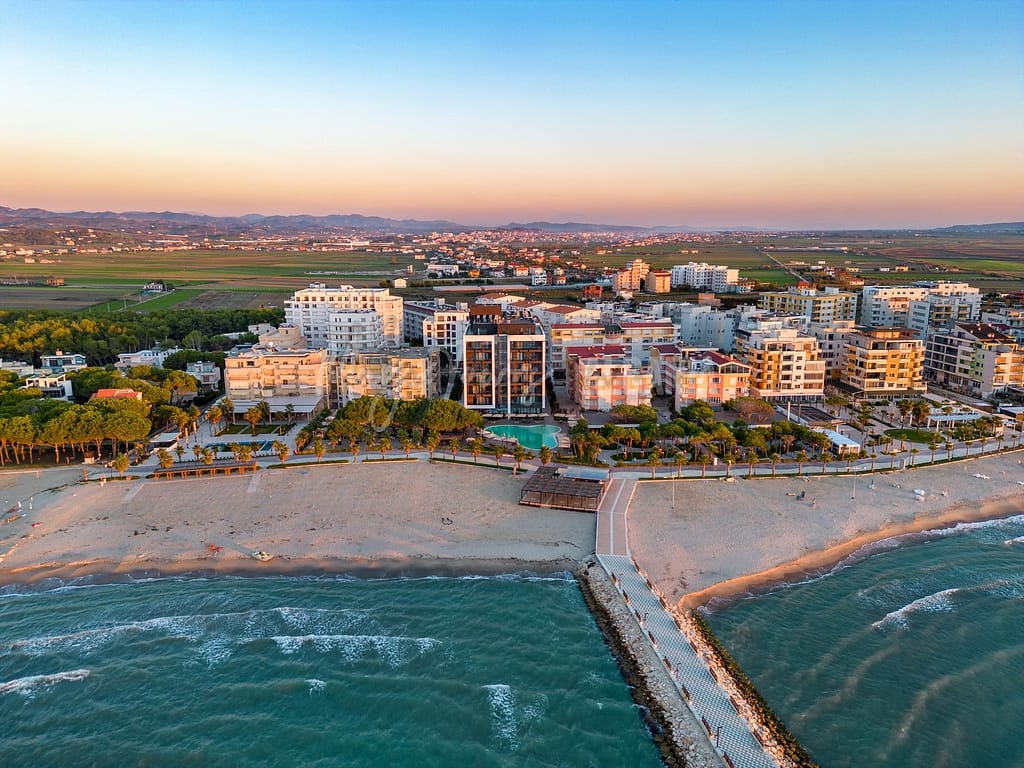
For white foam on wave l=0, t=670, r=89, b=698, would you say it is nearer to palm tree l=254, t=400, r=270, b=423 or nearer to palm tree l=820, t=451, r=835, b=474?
palm tree l=254, t=400, r=270, b=423

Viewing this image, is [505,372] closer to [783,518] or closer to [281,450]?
[281,450]

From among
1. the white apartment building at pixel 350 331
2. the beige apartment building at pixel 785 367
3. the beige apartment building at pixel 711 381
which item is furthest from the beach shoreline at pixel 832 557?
the white apartment building at pixel 350 331

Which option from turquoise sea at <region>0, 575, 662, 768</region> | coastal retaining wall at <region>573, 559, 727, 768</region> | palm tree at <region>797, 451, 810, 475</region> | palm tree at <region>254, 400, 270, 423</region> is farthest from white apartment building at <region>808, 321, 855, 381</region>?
palm tree at <region>254, 400, 270, 423</region>

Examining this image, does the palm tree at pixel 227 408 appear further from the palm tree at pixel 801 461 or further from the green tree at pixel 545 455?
the palm tree at pixel 801 461

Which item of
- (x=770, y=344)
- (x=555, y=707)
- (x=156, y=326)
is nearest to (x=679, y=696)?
(x=555, y=707)

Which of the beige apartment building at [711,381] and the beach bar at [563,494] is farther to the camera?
the beige apartment building at [711,381]
